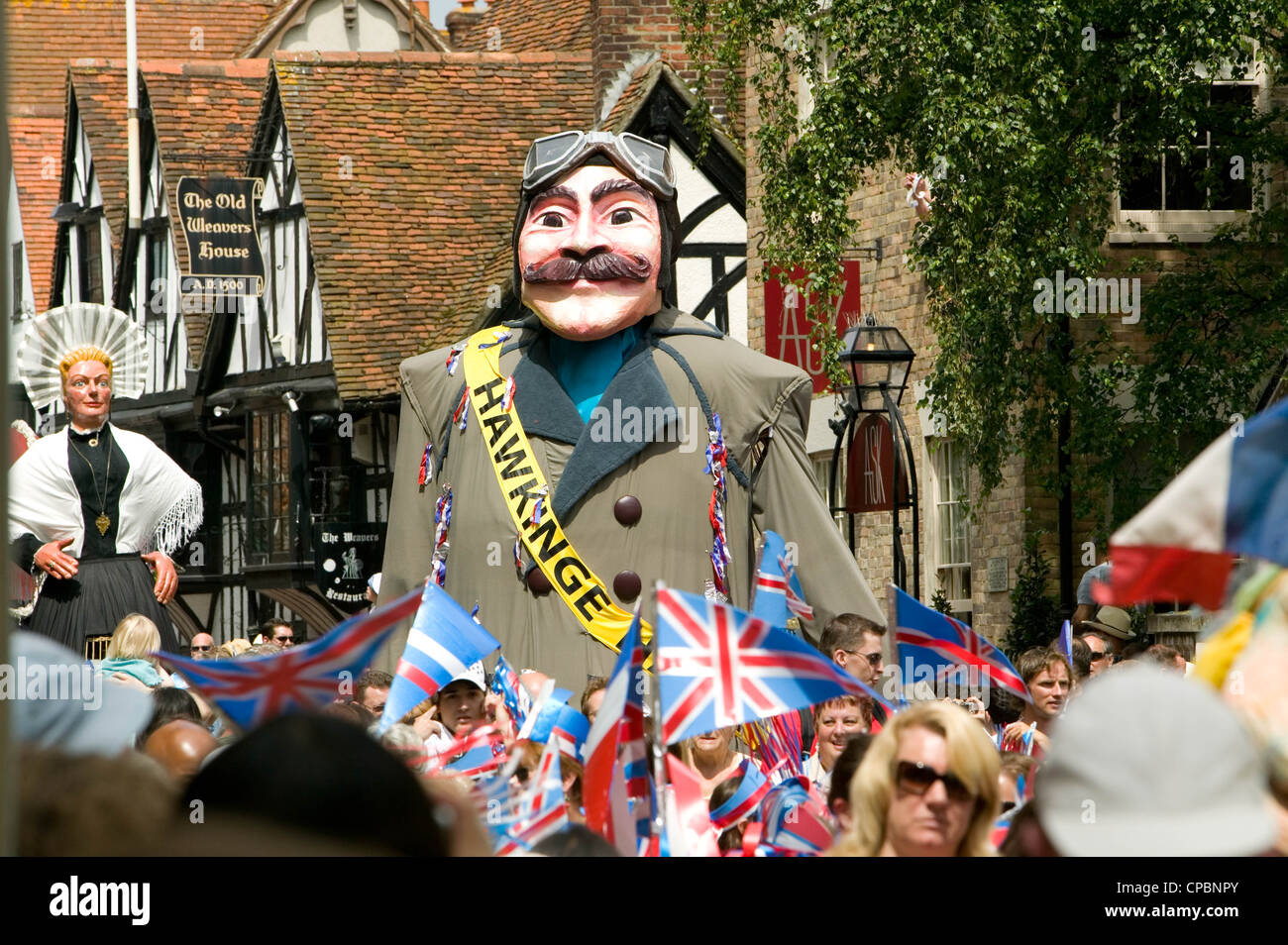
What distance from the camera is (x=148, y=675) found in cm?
827

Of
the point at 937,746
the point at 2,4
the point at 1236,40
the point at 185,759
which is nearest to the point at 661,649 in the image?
the point at 937,746

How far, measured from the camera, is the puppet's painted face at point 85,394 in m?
9.12

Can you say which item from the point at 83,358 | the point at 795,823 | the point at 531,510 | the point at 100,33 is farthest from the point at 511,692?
the point at 100,33

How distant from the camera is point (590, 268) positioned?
274 inches

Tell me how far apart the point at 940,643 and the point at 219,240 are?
20.4 meters

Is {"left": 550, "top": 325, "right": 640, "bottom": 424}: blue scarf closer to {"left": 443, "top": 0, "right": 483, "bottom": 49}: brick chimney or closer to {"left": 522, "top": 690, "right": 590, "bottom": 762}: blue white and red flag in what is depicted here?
{"left": 522, "top": 690, "right": 590, "bottom": 762}: blue white and red flag

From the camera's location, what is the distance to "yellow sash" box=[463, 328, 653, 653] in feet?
22.3

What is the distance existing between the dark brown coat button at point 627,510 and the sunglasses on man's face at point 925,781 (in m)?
3.15

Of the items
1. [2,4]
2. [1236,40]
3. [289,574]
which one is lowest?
[289,574]

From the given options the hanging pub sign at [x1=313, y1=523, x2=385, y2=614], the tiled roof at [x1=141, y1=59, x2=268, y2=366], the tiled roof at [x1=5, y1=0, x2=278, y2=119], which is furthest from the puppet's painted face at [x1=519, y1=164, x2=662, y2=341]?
the tiled roof at [x1=5, y1=0, x2=278, y2=119]
